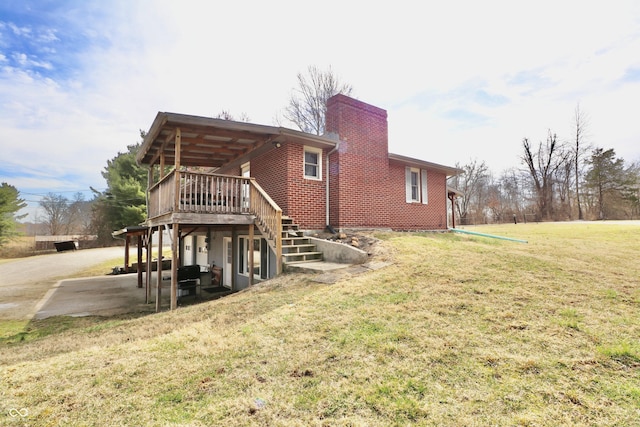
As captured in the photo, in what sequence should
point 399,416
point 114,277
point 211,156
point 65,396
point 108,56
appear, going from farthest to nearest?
point 114,277
point 211,156
point 108,56
point 65,396
point 399,416

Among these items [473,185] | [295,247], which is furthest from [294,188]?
[473,185]

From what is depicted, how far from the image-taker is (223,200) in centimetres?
919

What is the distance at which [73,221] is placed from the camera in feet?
141

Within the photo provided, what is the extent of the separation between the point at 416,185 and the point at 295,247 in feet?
25.3

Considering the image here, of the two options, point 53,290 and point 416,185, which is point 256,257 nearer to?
point 416,185

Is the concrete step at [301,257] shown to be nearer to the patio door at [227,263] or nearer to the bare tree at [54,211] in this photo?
the patio door at [227,263]

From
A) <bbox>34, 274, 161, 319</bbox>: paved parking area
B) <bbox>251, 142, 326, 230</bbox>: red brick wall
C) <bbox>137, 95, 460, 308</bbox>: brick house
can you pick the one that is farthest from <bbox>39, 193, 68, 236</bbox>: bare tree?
<bbox>251, 142, 326, 230</bbox>: red brick wall

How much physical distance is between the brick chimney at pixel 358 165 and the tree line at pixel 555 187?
20.1 m

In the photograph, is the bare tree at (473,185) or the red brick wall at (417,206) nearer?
the red brick wall at (417,206)

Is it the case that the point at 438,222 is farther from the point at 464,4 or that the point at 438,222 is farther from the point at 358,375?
the point at 358,375

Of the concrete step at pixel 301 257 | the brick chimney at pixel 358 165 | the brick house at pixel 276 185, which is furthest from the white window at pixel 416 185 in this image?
the concrete step at pixel 301 257

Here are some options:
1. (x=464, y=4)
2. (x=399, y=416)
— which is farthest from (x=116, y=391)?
(x=464, y=4)

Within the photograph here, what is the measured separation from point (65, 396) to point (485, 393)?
3.81 meters

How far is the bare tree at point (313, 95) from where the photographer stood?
2798 centimetres
